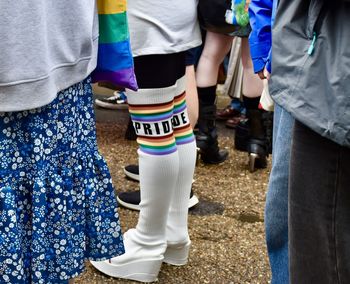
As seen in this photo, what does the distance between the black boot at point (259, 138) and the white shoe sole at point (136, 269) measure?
5.24 feet

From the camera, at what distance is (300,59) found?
4.76 ft

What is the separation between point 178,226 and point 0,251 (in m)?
1.22

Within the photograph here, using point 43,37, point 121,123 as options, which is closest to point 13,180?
point 43,37

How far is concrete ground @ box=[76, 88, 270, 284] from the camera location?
9.18 ft

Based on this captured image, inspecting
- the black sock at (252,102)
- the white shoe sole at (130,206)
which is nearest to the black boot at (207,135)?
the black sock at (252,102)

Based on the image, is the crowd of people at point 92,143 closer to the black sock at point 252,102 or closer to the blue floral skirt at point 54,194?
the blue floral skirt at point 54,194

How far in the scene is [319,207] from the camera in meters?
1.53

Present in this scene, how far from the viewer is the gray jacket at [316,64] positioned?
136 cm

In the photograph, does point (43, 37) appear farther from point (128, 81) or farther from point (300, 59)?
point (300, 59)

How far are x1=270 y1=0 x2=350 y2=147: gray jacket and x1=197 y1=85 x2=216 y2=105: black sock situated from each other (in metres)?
2.60

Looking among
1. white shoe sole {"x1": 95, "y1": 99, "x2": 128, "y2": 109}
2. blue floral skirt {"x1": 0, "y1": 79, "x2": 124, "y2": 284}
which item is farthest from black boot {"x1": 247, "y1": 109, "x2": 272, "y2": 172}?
blue floral skirt {"x1": 0, "y1": 79, "x2": 124, "y2": 284}

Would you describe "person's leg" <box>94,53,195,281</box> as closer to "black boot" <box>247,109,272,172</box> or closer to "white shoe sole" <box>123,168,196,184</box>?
"white shoe sole" <box>123,168,196,184</box>

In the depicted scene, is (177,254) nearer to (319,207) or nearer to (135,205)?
(135,205)

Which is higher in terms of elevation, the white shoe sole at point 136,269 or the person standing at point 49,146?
the person standing at point 49,146
